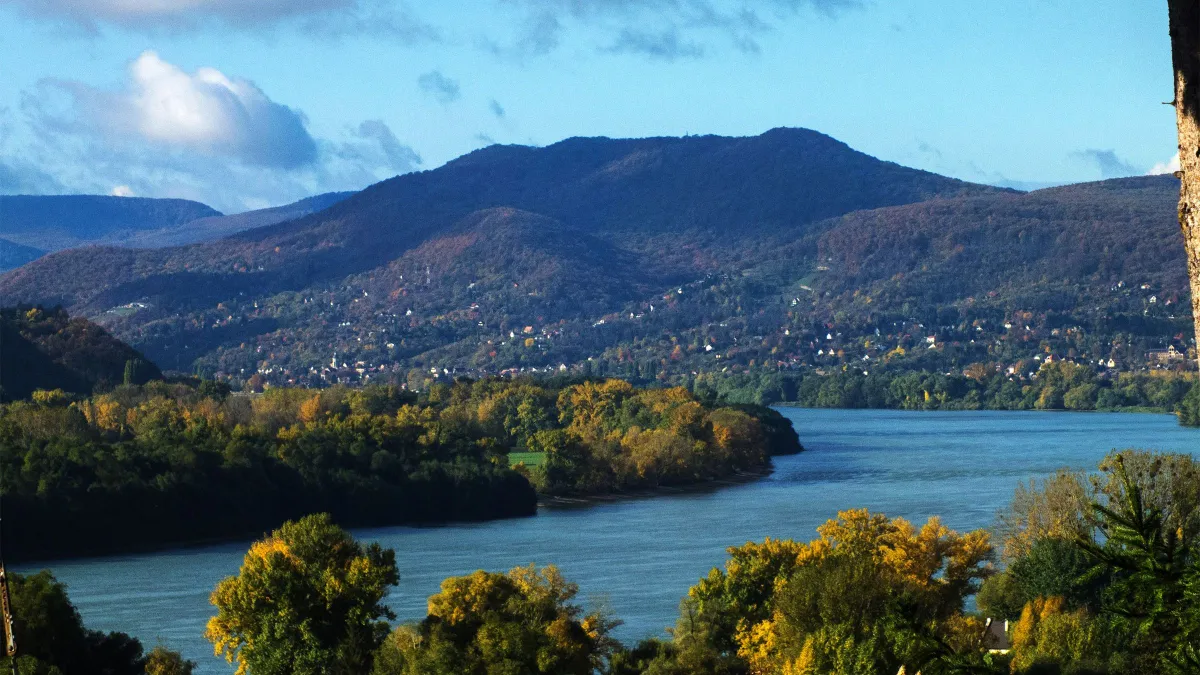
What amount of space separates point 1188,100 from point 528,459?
6032 cm

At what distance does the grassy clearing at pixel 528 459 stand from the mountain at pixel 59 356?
68.9 feet

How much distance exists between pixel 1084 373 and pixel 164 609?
9231 cm

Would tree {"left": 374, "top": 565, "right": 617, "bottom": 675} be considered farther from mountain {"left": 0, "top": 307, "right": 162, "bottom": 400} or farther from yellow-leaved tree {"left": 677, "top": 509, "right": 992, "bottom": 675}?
mountain {"left": 0, "top": 307, "right": 162, "bottom": 400}

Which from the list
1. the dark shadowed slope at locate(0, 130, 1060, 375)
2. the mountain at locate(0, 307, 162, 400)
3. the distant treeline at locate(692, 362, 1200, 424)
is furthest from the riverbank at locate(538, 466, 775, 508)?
the dark shadowed slope at locate(0, 130, 1060, 375)

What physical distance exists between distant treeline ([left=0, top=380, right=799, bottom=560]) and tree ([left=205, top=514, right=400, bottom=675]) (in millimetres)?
19326

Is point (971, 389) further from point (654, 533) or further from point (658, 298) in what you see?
point (654, 533)

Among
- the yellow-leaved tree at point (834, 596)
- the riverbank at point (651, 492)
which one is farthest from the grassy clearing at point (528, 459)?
the yellow-leaved tree at point (834, 596)

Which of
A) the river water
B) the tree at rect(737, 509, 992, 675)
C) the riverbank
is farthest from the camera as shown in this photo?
the riverbank

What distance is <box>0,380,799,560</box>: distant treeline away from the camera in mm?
45062

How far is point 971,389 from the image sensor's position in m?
117

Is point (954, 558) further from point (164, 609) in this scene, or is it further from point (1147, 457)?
point (164, 609)

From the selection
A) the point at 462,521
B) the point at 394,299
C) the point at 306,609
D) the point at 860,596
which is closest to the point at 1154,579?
the point at 860,596

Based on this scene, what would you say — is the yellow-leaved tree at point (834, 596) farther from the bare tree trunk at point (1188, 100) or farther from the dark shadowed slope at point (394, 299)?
the dark shadowed slope at point (394, 299)

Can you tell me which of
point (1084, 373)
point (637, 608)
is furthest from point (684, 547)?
point (1084, 373)
